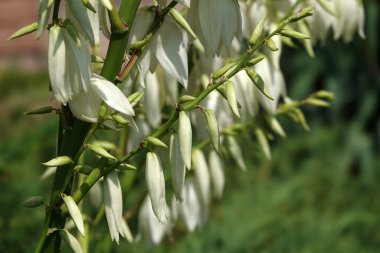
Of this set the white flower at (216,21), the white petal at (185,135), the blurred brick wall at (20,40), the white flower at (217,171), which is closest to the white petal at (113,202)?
the white petal at (185,135)

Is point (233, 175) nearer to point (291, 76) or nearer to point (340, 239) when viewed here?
point (340, 239)

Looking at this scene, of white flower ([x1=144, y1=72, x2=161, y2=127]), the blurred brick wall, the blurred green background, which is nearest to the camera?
white flower ([x1=144, y1=72, x2=161, y2=127])

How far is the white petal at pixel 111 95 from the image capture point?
99 cm

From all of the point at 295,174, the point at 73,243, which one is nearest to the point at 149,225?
the point at 73,243

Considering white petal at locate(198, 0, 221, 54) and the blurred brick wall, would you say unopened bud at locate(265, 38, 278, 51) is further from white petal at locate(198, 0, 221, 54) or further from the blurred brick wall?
the blurred brick wall

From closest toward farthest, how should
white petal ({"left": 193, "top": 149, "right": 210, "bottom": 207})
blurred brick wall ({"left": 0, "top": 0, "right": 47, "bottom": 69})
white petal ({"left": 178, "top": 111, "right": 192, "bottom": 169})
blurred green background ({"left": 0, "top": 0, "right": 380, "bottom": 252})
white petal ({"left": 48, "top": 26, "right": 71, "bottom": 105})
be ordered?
white petal ({"left": 48, "top": 26, "right": 71, "bottom": 105})
white petal ({"left": 178, "top": 111, "right": 192, "bottom": 169})
white petal ({"left": 193, "top": 149, "right": 210, "bottom": 207})
blurred green background ({"left": 0, "top": 0, "right": 380, "bottom": 252})
blurred brick wall ({"left": 0, "top": 0, "right": 47, "bottom": 69})

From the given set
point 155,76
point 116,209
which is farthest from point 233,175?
point 116,209

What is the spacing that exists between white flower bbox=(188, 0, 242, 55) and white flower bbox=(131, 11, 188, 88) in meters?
0.03

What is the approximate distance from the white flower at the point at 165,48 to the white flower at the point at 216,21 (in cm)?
3

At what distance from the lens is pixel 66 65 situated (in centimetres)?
96

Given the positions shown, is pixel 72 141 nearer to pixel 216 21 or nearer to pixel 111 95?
pixel 111 95

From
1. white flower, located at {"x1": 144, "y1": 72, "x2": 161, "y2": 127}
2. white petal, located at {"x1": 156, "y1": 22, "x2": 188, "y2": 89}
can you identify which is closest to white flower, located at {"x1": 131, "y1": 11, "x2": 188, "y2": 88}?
white petal, located at {"x1": 156, "y1": 22, "x2": 188, "y2": 89}

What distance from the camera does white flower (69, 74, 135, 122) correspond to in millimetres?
991

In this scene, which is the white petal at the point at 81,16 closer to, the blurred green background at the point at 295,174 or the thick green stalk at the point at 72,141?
the thick green stalk at the point at 72,141
